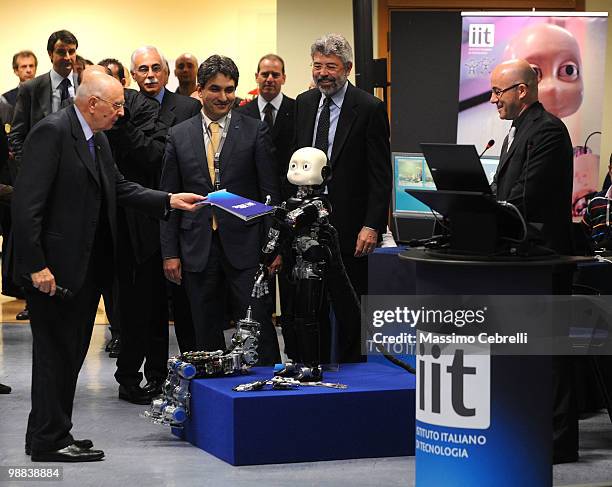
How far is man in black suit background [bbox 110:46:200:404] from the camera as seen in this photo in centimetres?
639

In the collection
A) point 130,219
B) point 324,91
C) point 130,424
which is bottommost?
point 130,424

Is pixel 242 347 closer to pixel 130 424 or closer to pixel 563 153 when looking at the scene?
pixel 130 424

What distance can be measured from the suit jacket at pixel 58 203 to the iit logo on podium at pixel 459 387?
1660mm

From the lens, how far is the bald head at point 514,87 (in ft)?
17.2

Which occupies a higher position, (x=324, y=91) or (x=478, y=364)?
(x=324, y=91)

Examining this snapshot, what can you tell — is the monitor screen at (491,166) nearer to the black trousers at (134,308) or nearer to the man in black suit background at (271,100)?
the man in black suit background at (271,100)

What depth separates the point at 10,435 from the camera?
18.5ft

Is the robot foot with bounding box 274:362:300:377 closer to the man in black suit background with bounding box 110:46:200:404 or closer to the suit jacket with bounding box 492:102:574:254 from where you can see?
the suit jacket with bounding box 492:102:574:254

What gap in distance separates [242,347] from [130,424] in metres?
0.80

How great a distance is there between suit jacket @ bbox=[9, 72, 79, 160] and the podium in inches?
171

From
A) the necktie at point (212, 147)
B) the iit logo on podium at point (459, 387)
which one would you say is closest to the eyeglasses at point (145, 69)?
the necktie at point (212, 147)

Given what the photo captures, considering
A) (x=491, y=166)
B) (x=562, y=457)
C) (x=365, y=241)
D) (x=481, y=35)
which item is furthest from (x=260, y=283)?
(x=481, y=35)

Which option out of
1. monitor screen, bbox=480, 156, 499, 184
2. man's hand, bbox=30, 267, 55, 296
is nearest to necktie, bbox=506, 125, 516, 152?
man's hand, bbox=30, 267, 55, 296

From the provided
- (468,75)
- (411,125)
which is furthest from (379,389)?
(411,125)
